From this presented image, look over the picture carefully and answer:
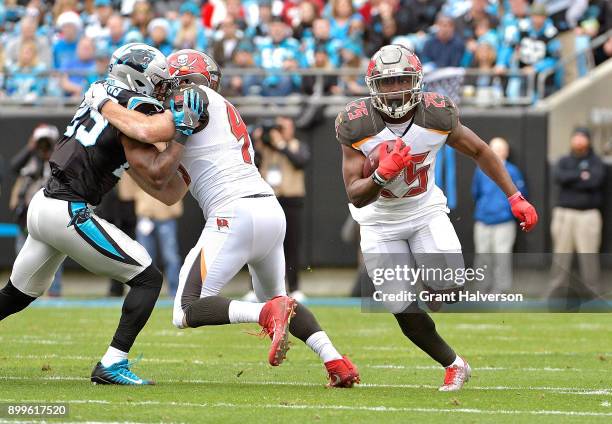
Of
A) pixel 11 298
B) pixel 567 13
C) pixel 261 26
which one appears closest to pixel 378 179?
pixel 11 298

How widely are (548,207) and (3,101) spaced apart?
6732 millimetres

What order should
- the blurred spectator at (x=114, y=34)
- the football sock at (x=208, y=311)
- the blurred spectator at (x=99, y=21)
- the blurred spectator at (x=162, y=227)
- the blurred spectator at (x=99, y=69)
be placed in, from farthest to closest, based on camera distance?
the blurred spectator at (x=99, y=21) < the blurred spectator at (x=114, y=34) < the blurred spectator at (x=99, y=69) < the blurred spectator at (x=162, y=227) < the football sock at (x=208, y=311)

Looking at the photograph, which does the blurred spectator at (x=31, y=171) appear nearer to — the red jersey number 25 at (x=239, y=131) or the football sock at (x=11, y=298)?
the football sock at (x=11, y=298)

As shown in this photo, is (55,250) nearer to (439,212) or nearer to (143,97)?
(143,97)

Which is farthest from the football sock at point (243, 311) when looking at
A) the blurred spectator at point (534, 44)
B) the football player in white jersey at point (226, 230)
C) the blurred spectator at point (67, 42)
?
the blurred spectator at point (67, 42)

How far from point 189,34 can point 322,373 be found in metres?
8.72

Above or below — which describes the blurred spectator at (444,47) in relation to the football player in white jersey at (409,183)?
below

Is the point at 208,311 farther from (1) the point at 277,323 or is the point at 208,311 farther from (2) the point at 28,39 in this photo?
(2) the point at 28,39

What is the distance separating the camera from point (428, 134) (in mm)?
6414

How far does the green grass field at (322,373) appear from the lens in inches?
220

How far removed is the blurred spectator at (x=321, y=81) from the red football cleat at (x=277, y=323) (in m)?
8.80

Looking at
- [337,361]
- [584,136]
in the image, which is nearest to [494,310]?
[337,361]

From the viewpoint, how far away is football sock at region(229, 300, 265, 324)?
241 inches

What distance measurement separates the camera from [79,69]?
15180mm
